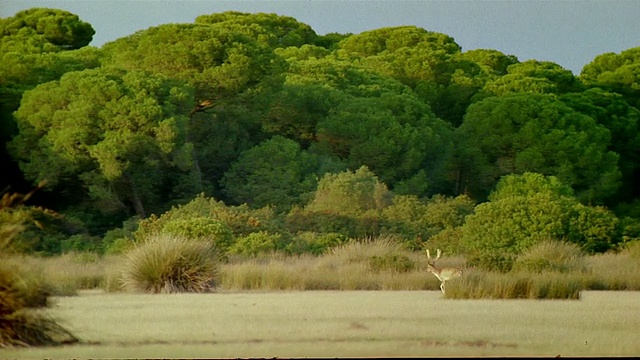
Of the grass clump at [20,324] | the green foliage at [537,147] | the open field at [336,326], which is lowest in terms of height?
the open field at [336,326]

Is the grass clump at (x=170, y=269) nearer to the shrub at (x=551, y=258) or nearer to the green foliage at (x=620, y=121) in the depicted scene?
the shrub at (x=551, y=258)

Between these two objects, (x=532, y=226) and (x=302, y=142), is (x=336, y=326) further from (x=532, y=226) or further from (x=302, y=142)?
(x=302, y=142)

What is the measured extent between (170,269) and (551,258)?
5.27 meters

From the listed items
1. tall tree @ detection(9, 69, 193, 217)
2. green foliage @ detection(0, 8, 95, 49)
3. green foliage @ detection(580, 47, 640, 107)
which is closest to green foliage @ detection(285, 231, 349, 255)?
tall tree @ detection(9, 69, 193, 217)

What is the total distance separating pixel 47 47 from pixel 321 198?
8.12 meters

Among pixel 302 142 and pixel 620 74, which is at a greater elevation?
pixel 620 74

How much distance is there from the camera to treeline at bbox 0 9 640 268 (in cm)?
1988

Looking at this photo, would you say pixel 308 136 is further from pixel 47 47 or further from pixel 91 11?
pixel 91 11

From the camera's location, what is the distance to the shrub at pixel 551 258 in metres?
13.5

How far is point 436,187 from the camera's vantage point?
26.2 m

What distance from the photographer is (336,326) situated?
29.0 ft

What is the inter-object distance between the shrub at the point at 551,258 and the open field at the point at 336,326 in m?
2.16

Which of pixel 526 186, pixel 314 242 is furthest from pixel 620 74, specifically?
pixel 314 242

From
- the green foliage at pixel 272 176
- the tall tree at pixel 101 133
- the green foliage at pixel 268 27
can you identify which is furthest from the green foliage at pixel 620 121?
the tall tree at pixel 101 133
